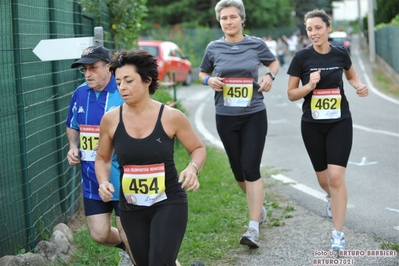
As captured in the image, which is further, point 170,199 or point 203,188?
point 203,188

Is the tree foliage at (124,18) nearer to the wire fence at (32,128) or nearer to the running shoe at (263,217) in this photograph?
the wire fence at (32,128)

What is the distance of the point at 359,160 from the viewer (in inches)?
456

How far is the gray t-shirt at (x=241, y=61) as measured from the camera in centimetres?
716

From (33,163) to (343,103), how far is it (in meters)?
2.74

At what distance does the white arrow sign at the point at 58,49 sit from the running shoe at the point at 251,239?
6.98 ft

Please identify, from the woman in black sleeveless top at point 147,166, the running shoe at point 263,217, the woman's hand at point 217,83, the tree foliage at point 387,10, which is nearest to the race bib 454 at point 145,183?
the woman in black sleeveless top at point 147,166

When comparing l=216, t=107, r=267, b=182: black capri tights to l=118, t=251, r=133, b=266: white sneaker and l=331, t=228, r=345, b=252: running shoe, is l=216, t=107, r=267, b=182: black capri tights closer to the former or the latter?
l=331, t=228, r=345, b=252: running shoe

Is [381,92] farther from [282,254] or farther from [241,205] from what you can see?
[282,254]

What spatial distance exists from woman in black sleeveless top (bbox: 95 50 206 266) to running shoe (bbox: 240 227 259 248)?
2.04 metres

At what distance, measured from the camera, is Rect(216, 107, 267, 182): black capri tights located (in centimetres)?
712

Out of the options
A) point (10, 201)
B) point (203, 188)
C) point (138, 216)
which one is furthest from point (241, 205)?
point (138, 216)

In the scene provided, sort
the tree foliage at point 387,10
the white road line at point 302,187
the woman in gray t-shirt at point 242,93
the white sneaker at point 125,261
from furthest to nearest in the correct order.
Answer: the tree foliage at point 387,10 → the white road line at point 302,187 → the woman in gray t-shirt at point 242,93 → the white sneaker at point 125,261

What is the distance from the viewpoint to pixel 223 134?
23.9 ft

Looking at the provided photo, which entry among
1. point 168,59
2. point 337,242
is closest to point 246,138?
point 337,242
